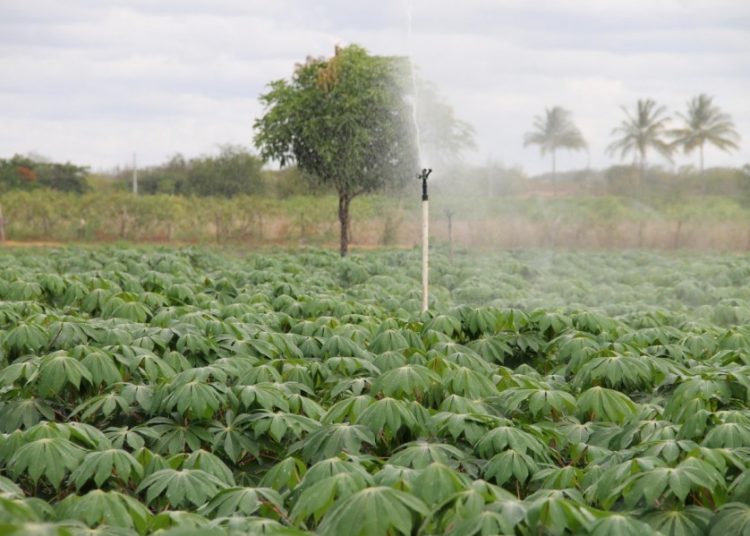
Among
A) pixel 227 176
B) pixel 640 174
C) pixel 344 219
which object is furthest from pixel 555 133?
pixel 227 176

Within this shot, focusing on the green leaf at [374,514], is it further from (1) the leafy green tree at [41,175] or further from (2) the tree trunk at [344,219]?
(1) the leafy green tree at [41,175]

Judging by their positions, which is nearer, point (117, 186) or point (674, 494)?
point (674, 494)

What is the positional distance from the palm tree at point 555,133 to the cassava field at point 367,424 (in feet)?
68.3

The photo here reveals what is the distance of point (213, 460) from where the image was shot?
4496 mm

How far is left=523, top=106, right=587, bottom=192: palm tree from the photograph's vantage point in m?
29.3

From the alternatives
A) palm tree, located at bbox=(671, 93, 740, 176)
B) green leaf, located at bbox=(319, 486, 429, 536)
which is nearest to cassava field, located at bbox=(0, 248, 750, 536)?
green leaf, located at bbox=(319, 486, 429, 536)

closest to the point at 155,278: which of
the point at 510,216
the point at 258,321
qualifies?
the point at 258,321

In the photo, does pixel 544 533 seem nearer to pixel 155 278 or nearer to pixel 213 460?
pixel 213 460

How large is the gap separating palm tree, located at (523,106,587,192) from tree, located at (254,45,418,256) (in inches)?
174

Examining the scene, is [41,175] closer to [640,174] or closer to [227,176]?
[227,176]

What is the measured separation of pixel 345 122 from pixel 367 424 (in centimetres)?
2180

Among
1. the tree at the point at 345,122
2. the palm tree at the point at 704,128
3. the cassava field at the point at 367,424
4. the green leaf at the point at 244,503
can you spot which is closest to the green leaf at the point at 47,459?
the cassava field at the point at 367,424

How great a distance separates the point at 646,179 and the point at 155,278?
143 feet

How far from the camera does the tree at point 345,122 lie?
85.6 feet
